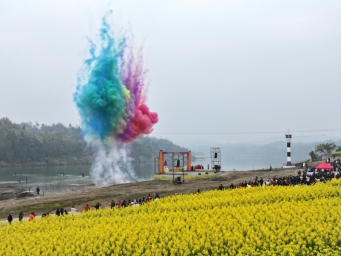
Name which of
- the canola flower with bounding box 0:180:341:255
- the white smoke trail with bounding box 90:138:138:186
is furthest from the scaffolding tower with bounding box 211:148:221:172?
the canola flower with bounding box 0:180:341:255

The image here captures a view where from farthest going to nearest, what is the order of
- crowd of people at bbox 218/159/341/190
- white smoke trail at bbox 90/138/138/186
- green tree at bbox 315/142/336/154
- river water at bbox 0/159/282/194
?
green tree at bbox 315/142/336/154
river water at bbox 0/159/282/194
white smoke trail at bbox 90/138/138/186
crowd of people at bbox 218/159/341/190

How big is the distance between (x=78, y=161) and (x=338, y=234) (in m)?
138

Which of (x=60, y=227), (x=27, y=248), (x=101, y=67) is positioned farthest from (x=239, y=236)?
(x=101, y=67)

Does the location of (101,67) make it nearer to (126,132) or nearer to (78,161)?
(126,132)

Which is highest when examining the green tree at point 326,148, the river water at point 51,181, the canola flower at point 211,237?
the green tree at point 326,148

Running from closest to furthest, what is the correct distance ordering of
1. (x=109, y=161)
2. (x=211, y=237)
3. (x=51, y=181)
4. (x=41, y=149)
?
(x=211, y=237) < (x=109, y=161) < (x=51, y=181) < (x=41, y=149)

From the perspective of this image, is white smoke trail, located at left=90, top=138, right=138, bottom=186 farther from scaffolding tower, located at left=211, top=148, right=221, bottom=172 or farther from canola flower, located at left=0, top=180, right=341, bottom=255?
canola flower, located at left=0, top=180, right=341, bottom=255

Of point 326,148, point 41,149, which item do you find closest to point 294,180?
point 326,148

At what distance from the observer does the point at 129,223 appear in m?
12.7

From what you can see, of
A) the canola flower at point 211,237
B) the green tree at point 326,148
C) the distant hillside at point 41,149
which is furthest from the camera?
the distant hillside at point 41,149

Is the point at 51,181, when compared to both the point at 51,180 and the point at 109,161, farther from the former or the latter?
the point at 109,161

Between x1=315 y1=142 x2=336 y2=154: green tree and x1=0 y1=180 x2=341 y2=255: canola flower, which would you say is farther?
x1=315 y1=142 x2=336 y2=154: green tree

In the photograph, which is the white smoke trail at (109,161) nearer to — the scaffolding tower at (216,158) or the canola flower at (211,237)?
the scaffolding tower at (216,158)

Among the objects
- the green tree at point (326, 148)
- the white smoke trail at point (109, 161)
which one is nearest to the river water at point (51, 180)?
the white smoke trail at point (109, 161)
